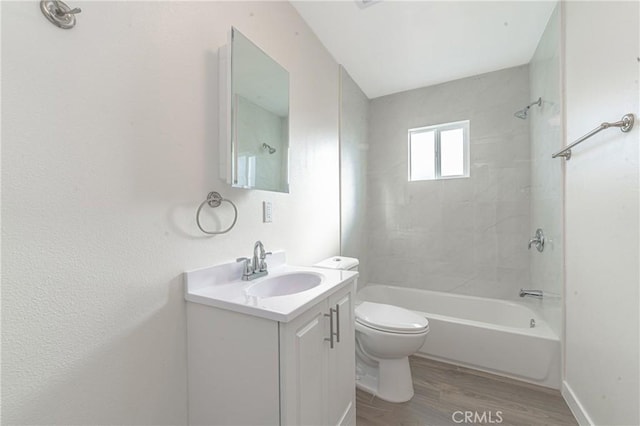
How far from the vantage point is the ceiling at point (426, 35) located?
165 cm

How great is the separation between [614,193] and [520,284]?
4.77 feet

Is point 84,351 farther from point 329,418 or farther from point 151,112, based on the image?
point 329,418

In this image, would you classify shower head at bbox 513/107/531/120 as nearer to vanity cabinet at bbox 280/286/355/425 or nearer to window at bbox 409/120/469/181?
window at bbox 409/120/469/181

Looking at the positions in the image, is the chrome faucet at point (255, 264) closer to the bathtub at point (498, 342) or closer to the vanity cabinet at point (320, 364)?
the vanity cabinet at point (320, 364)

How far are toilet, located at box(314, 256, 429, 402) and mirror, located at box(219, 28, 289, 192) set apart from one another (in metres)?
0.77

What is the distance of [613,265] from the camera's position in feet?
3.57

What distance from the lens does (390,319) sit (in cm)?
163

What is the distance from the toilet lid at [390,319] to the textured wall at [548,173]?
949 millimetres

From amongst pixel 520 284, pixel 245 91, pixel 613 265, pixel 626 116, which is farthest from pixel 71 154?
pixel 520 284

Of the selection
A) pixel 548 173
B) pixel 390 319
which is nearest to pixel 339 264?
pixel 390 319

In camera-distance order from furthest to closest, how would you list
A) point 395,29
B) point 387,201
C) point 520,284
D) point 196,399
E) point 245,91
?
point 387,201 < point 520,284 < point 395,29 < point 245,91 < point 196,399

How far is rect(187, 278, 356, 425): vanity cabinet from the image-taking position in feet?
2.66

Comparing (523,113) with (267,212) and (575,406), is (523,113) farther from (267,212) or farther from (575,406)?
(267,212)

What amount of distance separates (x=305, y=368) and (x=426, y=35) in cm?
231
